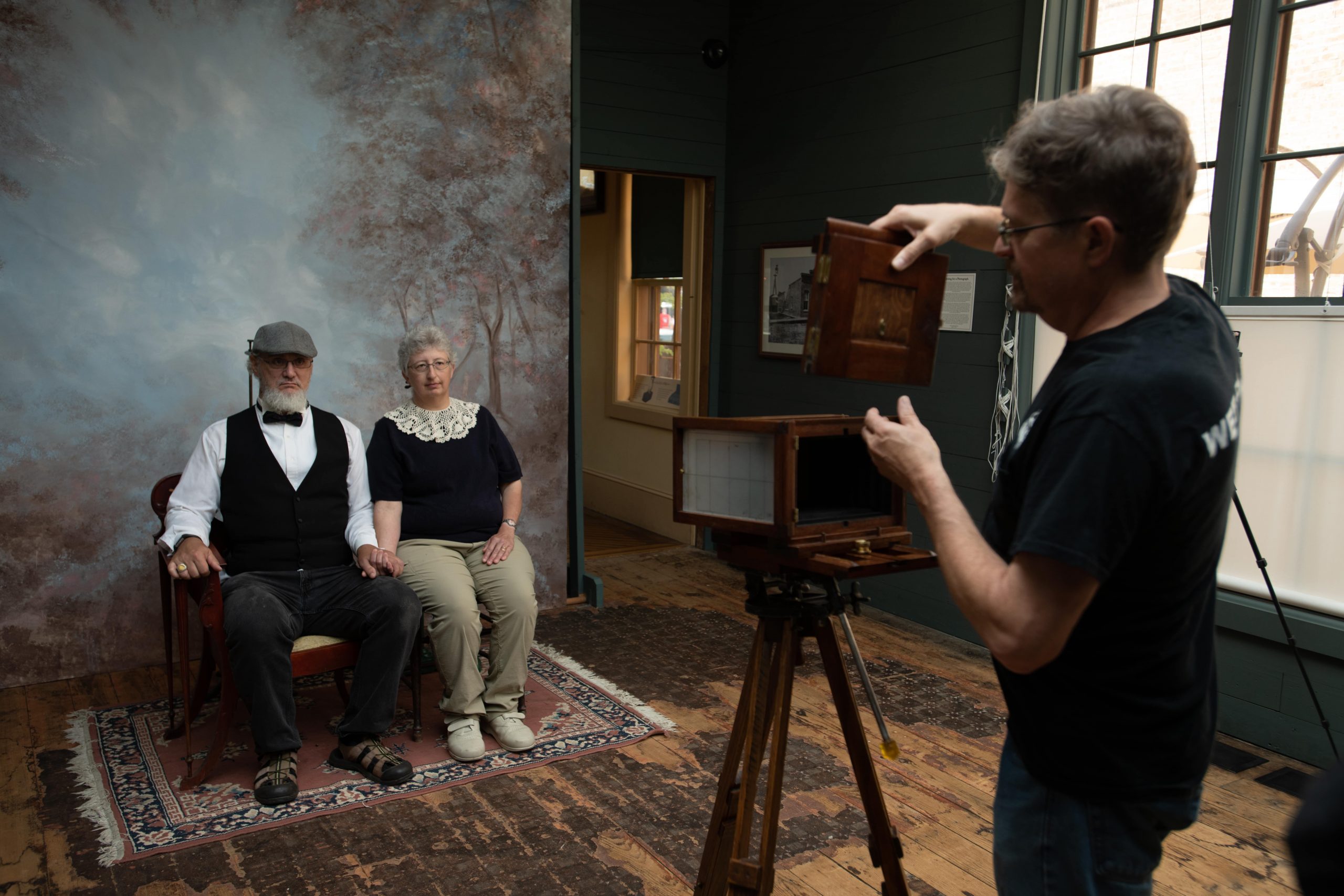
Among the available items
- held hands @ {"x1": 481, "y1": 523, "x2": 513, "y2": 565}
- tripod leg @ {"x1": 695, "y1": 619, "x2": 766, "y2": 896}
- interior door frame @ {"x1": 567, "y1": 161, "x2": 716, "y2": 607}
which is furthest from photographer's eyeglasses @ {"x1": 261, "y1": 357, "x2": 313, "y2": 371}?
tripod leg @ {"x1": 695, "y1": 619, "x2": 766, "y2": 896}

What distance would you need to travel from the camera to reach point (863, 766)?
1.94 m

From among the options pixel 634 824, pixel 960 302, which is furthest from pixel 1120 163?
pixel 960 302

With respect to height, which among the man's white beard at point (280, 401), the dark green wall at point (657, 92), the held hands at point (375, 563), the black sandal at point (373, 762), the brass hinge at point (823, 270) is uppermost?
the dark green wall at point (657, 92)

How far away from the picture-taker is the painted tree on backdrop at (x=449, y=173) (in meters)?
4.11

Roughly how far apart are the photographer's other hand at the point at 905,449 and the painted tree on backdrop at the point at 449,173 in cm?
326

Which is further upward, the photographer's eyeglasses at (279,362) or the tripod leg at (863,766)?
the photographer's eyeglasses at (279,362)

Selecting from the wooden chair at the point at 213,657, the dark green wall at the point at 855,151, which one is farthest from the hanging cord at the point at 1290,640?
the wooden chair at the point at 213,657

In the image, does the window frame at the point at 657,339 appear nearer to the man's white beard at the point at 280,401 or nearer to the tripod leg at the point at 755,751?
the man's white beard at the point at 280,401

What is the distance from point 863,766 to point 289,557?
83.8 inches

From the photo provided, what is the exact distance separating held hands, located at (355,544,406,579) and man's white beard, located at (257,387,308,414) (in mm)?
520

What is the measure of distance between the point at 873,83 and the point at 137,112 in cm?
332

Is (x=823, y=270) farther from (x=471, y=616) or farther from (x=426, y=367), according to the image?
(x=426, y=367)

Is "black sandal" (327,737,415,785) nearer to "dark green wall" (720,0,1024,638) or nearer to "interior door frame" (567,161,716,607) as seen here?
"interior door frame" (567,161,716,607)

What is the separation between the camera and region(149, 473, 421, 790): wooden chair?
2967mm
